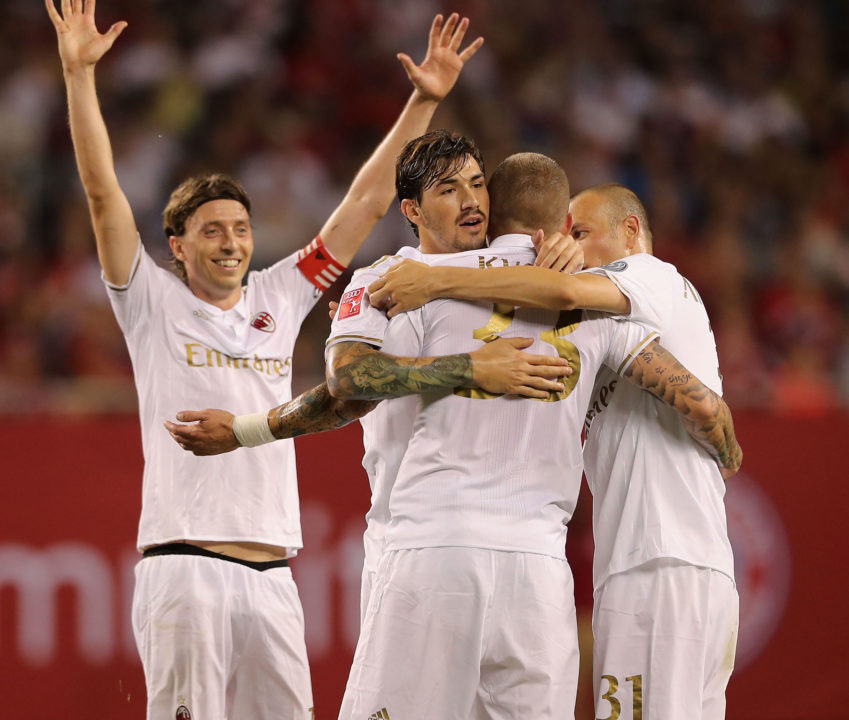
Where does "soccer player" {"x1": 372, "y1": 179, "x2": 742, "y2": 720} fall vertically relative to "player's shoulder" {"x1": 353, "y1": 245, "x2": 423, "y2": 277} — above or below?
below

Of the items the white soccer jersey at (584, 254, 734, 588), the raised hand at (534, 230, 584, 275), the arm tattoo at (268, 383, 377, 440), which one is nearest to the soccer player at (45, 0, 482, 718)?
the arm tattoo at (268, 383, 377, 440)

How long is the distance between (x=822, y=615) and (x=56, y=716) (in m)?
4.67

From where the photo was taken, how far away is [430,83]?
5.39 metres

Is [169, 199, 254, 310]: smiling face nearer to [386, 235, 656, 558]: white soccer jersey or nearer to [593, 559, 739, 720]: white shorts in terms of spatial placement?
[386, 235, 656, 558]: white soccer jersey

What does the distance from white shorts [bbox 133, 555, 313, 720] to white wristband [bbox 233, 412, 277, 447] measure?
70 cm

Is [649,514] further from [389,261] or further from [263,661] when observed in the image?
[263,661]

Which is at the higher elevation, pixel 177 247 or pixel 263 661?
pixel 177 247

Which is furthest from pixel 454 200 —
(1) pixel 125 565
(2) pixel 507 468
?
(1) pixel 125 565

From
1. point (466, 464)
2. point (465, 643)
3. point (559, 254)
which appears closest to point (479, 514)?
point (466, 464)

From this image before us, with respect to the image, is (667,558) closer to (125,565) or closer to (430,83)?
(430,83)

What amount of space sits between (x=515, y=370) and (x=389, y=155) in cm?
206

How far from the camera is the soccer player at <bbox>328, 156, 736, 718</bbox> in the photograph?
3.60 metres

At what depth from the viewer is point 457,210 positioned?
3979 millimetres

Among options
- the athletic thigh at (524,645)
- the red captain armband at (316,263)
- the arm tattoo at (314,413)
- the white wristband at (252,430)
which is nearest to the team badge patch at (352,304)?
the arm tattoo at (314,413)
